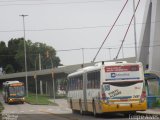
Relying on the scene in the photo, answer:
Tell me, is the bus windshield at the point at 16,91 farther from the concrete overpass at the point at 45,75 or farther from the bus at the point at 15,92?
the concrete overpass at the point at 45,75

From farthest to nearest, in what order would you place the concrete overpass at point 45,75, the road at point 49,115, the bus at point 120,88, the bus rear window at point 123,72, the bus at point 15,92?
the concrete overpass at point 45,75 < the bus at point 15,92 < the road at point 49,115 < the bus rear window at point 123,72 < the bus at point 120,88

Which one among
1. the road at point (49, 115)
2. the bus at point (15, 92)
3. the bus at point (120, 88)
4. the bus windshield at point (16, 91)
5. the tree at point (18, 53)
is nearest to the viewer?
the bus at point (120, 88)

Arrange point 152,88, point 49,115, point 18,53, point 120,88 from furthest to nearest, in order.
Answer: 1. point 18,53
2. point 49,115
3. point 152,88
4. point 120,88

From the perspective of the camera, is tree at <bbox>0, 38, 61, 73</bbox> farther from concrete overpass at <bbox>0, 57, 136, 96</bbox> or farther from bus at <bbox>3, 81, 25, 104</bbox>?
bus at <bbox>3, 81, 25, 104</bbox>

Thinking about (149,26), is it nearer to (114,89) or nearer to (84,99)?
(84,99)

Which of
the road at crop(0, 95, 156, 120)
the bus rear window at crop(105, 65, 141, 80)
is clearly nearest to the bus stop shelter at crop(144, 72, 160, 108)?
the road at crop(0, 95, 156, 120)

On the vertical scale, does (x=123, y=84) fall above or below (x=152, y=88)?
above

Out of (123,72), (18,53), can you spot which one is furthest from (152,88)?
(18,53)

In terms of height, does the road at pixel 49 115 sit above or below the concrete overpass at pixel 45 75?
below

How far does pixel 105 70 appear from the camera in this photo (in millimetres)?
31125

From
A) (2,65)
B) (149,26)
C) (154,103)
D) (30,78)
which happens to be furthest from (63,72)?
(154,103)

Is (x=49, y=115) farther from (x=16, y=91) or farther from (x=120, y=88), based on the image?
(x=16, y=91)

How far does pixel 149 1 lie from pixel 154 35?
6594 millimetres

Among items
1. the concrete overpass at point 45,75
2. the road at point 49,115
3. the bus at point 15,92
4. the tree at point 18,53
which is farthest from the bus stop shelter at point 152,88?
the tree at point 18,53
